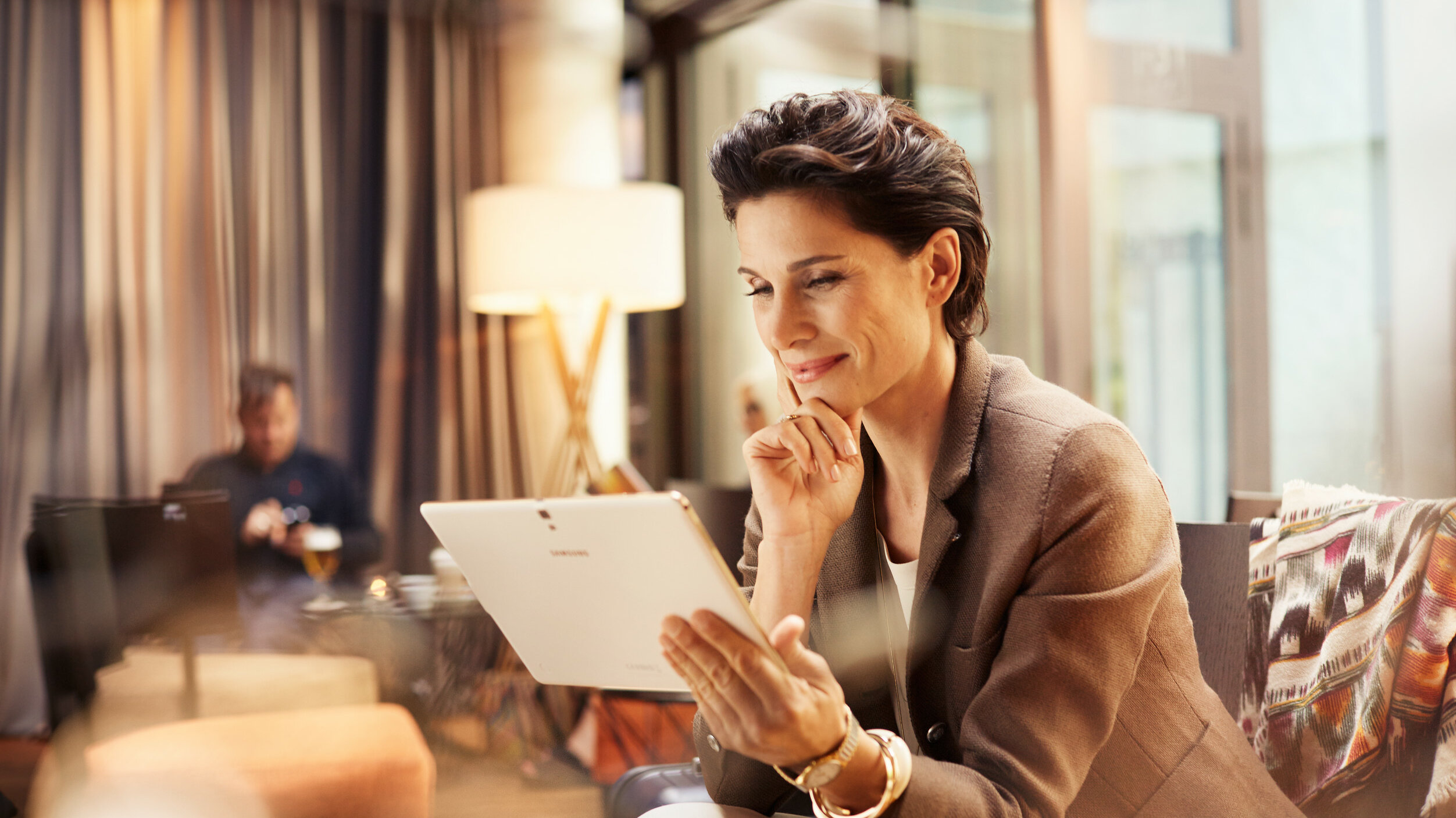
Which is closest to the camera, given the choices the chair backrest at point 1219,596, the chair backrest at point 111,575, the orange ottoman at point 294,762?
the chair backrest at point 1219,596

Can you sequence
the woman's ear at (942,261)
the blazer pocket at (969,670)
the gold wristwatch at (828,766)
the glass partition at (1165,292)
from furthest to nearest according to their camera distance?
the glass partition at (1165,292), the woman's ear at (942,261), the blazer pocket at (969,670), the gold wristwatch at (828,766)

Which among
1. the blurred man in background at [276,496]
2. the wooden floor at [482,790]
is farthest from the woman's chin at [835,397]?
the blurred man in background at [276,496]

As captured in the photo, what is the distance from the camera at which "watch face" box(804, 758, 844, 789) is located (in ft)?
2.81

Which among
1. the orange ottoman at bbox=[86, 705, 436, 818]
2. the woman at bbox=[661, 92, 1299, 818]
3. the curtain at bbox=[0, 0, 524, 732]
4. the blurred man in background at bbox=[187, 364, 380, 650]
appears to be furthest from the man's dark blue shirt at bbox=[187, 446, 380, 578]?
the woman at bbox=[661, 92, 1299, 818]

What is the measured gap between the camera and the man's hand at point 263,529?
3.54 m

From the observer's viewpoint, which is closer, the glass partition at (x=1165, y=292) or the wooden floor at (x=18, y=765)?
the glass partition at (x=1165, y=292)

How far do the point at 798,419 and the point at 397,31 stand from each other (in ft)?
Answer: 12.3

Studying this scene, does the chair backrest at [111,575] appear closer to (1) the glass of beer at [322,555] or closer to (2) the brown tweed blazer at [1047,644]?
(1) the glass of beer at [322,555]

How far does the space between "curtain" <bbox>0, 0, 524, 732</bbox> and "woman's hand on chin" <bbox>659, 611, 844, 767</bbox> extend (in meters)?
3.48

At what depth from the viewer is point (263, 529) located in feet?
11.7

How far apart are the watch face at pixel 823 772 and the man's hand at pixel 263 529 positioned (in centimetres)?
305

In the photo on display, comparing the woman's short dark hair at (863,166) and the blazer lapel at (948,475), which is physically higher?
the woman's short dark hair at (863,166)

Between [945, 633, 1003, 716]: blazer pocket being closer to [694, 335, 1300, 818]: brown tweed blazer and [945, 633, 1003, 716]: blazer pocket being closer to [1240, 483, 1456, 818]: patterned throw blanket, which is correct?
[694, 335, 1300, 818]: brown tweed blazer

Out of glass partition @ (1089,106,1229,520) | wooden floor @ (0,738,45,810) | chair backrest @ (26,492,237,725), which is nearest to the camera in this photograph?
chair backrest @ (26,492,237,725)
